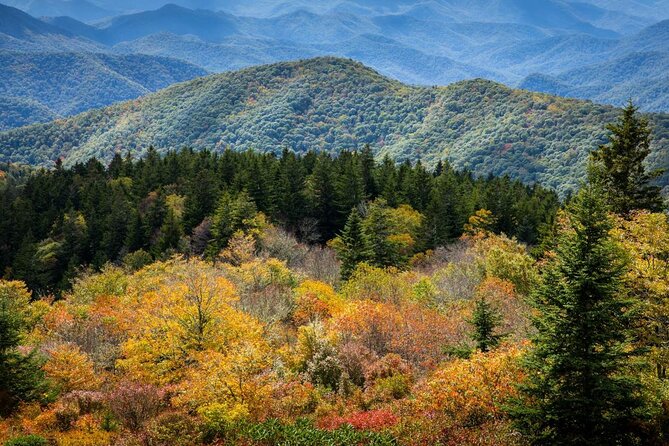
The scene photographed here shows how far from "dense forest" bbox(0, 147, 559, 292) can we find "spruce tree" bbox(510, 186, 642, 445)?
37912mm

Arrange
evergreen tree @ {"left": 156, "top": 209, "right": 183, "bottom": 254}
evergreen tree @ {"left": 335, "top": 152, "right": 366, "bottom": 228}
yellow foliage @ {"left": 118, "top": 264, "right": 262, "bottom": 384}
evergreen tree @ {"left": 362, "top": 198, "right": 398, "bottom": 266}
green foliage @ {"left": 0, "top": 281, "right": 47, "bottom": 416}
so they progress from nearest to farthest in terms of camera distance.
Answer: green foliage @ {"left": 0, "top": 281, "right": 47, "bottom": 416}
yellow foliage @ {"left": 118, "top": 264, "right": 262, "bottom": 384}
evergreen tree @ {"left": 362, "top": 198, "right": 398, "bottom": 266}
evergreen tree @ {"left": 156, "top": 209, "right": 183, "bottom": 254}
evergreen tree @ {"left": 335, "top": 152, "right": 366, "bottom": 228}

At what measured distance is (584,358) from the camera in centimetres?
1741

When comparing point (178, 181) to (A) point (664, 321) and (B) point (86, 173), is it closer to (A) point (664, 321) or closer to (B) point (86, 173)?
(B) point (86, 173)

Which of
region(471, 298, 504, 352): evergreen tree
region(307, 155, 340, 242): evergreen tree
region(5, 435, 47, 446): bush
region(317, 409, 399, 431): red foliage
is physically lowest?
region(5, 435, 47, 446): bush

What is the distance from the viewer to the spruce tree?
17.2 m

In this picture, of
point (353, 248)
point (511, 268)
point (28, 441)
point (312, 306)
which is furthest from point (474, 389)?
point (353, 248)

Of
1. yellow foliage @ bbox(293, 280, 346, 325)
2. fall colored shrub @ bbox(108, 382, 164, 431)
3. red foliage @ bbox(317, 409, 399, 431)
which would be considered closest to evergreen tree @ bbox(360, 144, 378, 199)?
yellow foliage @ bbox(293, 280, 346, 325)

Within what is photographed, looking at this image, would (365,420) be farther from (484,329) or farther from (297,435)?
(484,329)

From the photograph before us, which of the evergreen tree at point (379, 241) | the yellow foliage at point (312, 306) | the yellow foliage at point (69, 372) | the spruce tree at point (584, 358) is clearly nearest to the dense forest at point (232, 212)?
the evergreen tree at point (379, 241)

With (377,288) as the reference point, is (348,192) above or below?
above

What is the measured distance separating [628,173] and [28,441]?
35.9 m

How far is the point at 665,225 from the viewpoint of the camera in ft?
85.1

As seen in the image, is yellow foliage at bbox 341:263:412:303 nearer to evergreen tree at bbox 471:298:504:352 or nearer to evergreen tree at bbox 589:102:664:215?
evergreen tree at bbox 471:298:504:352

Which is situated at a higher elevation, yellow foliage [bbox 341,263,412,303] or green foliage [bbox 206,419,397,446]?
yellow foliage [bbox 341,263,412,303]
